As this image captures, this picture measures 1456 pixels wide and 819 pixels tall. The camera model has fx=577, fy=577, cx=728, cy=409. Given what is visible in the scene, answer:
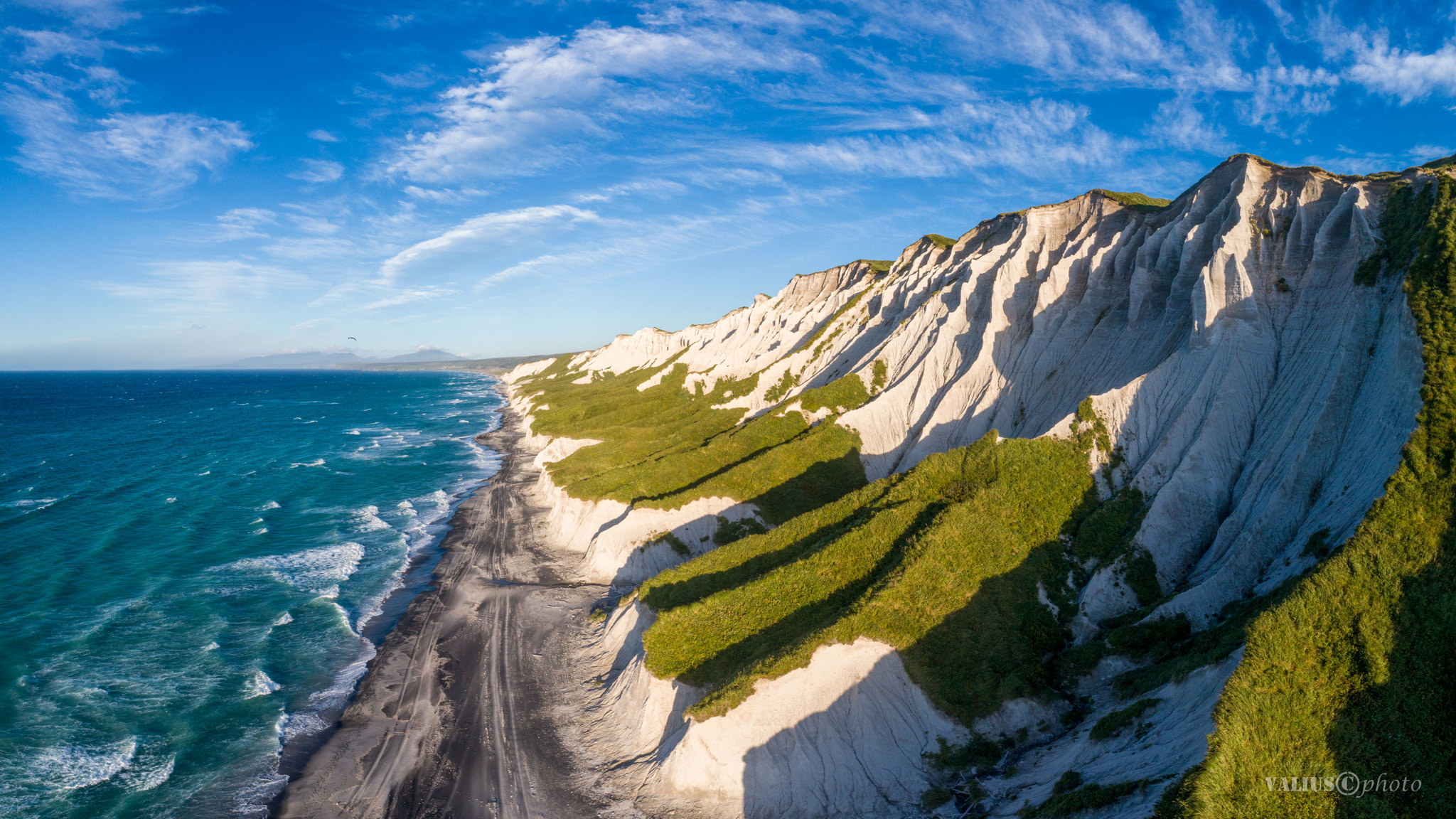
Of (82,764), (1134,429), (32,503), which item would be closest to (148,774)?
(82,764)

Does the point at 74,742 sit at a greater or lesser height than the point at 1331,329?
lesser

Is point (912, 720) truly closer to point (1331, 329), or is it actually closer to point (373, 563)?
point (1331, 329)

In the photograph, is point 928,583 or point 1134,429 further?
point 1134,429

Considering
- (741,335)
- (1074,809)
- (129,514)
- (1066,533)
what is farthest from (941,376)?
(129,514)

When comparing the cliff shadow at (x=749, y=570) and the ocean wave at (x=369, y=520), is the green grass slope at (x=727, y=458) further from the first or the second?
the ocean wave at (x=369, y=520)

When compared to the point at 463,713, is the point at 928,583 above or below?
above

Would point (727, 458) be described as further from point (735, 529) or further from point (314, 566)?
point (314, 566)

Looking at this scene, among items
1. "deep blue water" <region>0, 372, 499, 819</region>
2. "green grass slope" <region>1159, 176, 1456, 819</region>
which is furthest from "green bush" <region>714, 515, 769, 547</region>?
"green grass slope" <region>1159, 176, 1456, 819</region>
